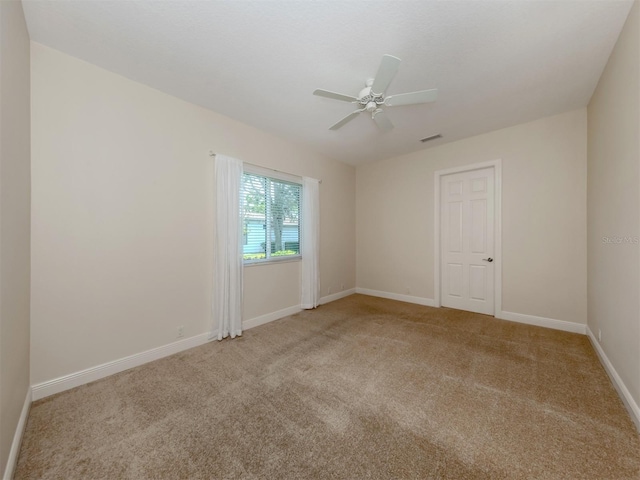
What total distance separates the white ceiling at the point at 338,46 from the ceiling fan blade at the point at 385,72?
1.06 feet

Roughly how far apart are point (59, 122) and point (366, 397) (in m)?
3.42

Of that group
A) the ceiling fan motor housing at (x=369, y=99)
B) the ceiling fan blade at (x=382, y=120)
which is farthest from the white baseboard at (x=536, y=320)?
the ceiling fan motor housing at (x=369, y=99)

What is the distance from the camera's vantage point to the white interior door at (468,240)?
12.8 feet

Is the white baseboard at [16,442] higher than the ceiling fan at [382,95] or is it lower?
lower

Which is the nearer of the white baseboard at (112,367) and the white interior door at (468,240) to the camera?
the white baseboard at (112,367)

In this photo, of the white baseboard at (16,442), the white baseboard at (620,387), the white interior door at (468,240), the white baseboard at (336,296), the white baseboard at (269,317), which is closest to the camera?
the white baseboard at (16,442)

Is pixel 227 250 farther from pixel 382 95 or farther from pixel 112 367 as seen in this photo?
pixel 382 95

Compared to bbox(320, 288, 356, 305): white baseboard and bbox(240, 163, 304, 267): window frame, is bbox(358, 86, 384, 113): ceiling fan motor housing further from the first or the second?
bbox(320, 288, 356, 305): white baseboard

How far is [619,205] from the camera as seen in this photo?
1.99 metres

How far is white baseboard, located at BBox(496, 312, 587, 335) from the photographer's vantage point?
10.4 ft

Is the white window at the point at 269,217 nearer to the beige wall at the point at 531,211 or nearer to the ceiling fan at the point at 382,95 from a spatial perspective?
the ceiling fan at the point at 382,95

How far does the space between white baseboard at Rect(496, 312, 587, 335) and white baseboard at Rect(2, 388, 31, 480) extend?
196 inches

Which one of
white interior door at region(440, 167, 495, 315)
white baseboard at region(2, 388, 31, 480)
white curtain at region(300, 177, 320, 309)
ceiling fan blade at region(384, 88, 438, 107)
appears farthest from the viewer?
white curtain at region(300, 177, 320, 309)

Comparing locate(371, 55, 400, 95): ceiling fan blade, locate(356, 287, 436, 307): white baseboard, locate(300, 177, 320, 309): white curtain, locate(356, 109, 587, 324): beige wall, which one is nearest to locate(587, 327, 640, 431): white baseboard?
locate(356, 109, 587, 324): beige wall
